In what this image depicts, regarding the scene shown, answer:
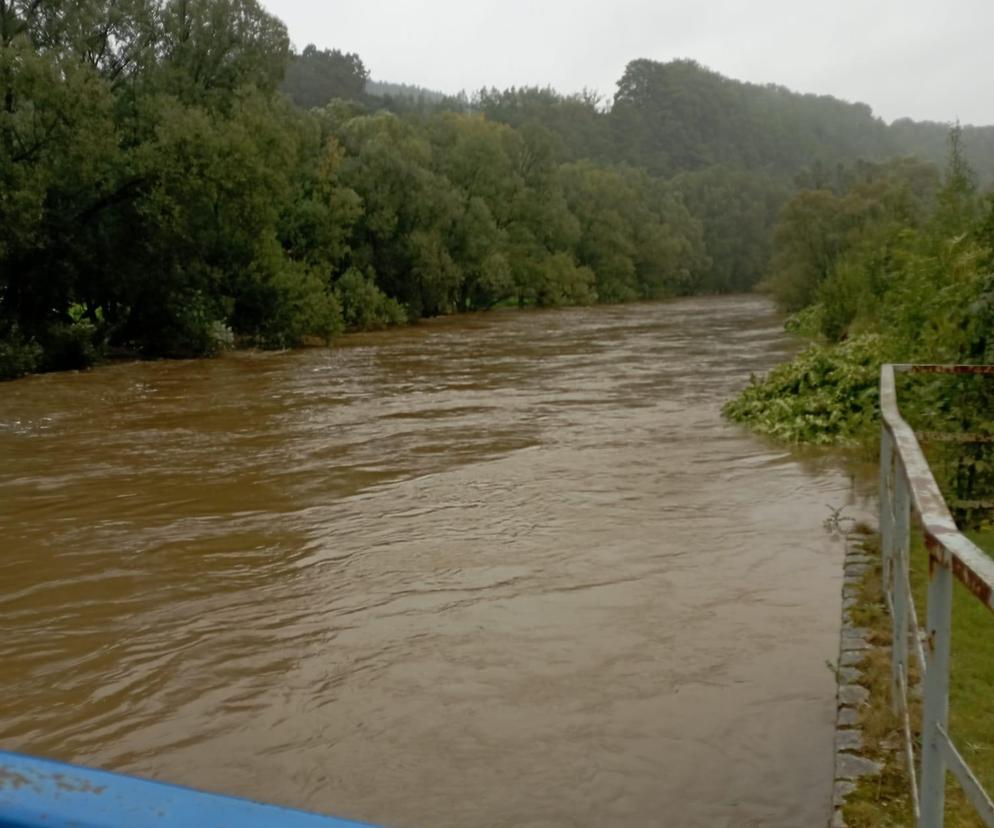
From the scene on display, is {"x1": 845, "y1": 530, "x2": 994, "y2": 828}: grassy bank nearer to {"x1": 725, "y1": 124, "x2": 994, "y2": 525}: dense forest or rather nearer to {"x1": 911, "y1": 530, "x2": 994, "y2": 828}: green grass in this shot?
{"x1": 911, "y1": 530, "x2": 994, "y2": 828}: green grass

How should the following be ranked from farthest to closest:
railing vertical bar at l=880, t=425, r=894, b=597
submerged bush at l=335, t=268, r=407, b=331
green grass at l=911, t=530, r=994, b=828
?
1. submerged bush at l=335, t=268, r=407, b=331
2. railing vertical bar at l=880, t=425, r=894, b=597
3. green grass at l=911, t=530, r=994, b=828

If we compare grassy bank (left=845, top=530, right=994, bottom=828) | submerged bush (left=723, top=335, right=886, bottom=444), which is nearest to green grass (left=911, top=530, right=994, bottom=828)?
grassy bank (left=845, top=530, right=994, bottom=828)

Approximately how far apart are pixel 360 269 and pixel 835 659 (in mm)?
38458

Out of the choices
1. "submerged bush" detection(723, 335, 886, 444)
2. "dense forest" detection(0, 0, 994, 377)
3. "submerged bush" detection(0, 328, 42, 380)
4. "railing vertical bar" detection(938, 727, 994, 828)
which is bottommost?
"submerged bush" detection(723, 335, 886, 444)

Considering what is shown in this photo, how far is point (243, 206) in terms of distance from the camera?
90.8 ft

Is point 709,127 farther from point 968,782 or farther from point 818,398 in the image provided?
point 968,782

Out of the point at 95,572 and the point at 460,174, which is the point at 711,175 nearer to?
the point at 460,174

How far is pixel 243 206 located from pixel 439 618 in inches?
906

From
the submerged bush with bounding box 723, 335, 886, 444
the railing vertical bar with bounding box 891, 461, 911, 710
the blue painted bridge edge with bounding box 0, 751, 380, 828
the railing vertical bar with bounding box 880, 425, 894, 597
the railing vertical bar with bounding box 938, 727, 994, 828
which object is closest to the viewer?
the blue painted bridge edge with bounding box 0, 751, 380, 828

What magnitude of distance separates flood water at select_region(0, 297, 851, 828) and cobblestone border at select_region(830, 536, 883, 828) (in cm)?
18

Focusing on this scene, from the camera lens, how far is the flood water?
474cm

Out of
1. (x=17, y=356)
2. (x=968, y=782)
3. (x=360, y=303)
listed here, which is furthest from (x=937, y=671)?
(x=360, y=303)

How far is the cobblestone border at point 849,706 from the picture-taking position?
4.14 m

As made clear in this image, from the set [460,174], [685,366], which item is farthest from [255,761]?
[460,174]
